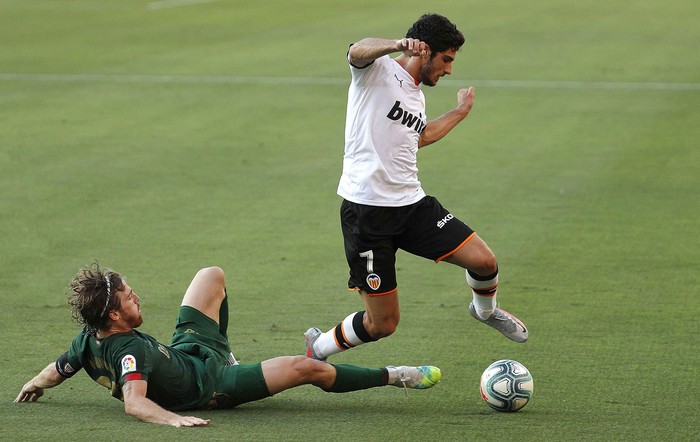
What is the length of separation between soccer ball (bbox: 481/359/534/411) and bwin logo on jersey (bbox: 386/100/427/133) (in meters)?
1.69

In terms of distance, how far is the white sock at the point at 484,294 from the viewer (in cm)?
825

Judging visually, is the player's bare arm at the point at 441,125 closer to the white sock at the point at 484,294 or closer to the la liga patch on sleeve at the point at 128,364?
the white sock at the point at 484,294

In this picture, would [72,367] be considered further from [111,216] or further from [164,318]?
[111,216]

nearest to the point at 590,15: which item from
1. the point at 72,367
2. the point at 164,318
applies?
the point at 164,318

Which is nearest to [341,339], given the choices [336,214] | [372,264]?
[372,264]

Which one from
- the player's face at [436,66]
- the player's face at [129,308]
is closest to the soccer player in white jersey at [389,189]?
the player's face at [436,66]

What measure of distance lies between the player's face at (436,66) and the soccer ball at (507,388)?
76.4 inches

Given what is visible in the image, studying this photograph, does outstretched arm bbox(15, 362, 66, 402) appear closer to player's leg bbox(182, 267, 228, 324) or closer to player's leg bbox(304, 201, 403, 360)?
player's leg bbox(182, 267, 228, 324)

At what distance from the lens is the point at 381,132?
778 cm

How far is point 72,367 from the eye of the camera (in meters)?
7.04

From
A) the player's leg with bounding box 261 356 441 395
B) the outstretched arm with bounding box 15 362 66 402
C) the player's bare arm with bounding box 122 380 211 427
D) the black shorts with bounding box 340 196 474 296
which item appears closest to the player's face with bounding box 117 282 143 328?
the player's bare arm with bounding box 122 380 211 427

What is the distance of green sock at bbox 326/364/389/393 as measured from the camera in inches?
287

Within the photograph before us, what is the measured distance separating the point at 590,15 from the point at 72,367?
2555 centimetres

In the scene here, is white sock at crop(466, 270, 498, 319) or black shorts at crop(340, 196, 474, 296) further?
white sock at crop(466, 270, 498, 319)
